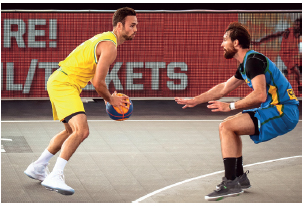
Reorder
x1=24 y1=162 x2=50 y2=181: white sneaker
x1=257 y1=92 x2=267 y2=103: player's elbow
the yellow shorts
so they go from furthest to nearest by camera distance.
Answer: x1=24 y1=162 x2=50 y2=181: white sneaker, the yellow shorts, x1=257 y1=92 x2=267 y2=103: player's elbow

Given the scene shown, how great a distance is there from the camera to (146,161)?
7.89m

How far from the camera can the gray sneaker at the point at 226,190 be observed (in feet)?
19.4

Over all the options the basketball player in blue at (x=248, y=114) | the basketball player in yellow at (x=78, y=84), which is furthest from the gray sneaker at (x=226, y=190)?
the basketball player in yellow at (x=78, y=84)

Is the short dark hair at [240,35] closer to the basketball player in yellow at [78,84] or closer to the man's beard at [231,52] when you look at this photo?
the man's beard at [231,52]

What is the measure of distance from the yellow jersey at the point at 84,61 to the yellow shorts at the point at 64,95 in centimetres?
7

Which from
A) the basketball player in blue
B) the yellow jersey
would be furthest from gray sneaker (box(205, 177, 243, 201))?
the yellow jersey

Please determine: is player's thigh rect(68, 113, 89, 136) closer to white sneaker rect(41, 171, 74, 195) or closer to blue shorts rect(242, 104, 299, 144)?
white sneaker rect(41, 171, 74, 195)

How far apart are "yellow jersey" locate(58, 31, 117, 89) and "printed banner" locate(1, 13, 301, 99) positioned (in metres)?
7.09

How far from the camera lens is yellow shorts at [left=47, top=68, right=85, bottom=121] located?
625 cm

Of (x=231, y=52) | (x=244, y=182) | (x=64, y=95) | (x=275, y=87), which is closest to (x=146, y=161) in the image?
(x=244, y=182)

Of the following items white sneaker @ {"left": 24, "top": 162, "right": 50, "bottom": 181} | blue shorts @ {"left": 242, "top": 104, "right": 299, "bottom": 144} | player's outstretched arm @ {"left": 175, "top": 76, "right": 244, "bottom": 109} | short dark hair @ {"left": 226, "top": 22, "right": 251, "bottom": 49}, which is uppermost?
short dark hair @ {"left": 226, "top": 22, "right": 251, "bottom": 49}

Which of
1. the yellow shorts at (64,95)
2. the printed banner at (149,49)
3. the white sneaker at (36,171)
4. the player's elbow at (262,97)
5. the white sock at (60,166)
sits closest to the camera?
the player's elbow at (262,97)

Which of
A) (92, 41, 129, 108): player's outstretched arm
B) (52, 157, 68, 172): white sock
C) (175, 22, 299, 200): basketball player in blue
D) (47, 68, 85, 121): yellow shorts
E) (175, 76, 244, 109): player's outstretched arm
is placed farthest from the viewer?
(175, 76, 244, 109): player's outstretched arm
